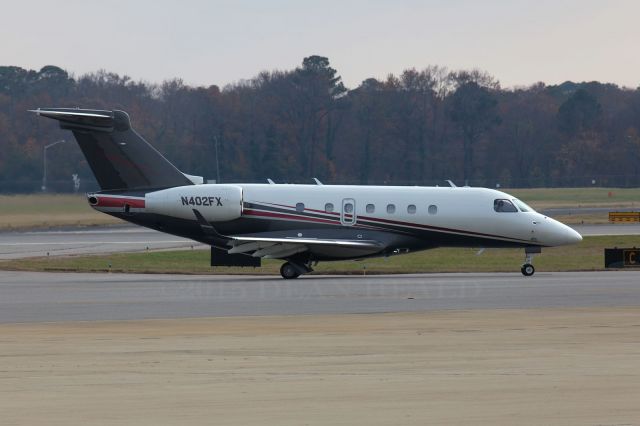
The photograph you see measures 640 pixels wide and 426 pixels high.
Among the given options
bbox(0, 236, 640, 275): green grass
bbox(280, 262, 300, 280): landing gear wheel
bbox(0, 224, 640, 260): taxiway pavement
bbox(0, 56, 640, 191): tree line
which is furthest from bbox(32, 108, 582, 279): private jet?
bbox(0, 56, 640, 191): tree line

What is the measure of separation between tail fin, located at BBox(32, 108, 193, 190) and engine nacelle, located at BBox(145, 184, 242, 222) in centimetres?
77

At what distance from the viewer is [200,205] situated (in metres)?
36.4

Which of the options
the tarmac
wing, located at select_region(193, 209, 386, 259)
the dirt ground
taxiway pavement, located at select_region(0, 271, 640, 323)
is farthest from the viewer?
wing, located at select_region(193, 209, 386, 259)

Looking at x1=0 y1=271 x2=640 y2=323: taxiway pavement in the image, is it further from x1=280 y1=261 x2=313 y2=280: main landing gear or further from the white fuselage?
the white fuselage

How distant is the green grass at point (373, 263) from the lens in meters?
39.7

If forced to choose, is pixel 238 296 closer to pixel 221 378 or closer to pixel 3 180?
pixel 221 378

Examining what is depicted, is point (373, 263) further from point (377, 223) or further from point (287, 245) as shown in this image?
point (287, 245)

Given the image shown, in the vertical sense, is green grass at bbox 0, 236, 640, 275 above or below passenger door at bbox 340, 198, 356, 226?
below

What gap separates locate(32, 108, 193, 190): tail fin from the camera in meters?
36.6

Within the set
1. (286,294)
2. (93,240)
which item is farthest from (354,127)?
(286,294)

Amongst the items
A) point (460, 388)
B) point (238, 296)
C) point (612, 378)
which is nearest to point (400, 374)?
point (460, 388)

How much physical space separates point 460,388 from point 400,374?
1.35 m

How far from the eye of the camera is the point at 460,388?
13.8 m

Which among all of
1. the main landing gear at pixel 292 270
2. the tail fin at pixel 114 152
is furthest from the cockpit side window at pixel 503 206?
the tail fin at pixel 114 152
